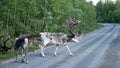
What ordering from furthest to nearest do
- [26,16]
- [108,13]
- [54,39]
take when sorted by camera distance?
[108,13]
[26,16]
[54,39]

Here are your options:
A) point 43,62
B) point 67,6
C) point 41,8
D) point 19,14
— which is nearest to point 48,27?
point 41,8

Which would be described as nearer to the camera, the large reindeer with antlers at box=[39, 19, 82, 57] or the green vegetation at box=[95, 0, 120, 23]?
the large reindeer with antlers at box=[39, 19, 82, 57]

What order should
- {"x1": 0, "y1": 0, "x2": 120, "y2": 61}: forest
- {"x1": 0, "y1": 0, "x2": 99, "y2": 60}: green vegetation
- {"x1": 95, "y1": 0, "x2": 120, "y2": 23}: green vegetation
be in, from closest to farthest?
{"x1": 0, "y1": 0, "x2": 120, "y2": 61}: forest → {"x1": 0, "y1": 0, "x2": 99, "y2": 60}: green vegetation → {"x1": 95, "y1": 0, "x2": 120, "y2": 23}: green vegetation

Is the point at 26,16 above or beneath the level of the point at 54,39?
above

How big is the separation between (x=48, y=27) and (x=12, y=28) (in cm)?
709

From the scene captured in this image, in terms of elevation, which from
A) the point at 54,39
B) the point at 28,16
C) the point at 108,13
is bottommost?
the point at 108,13

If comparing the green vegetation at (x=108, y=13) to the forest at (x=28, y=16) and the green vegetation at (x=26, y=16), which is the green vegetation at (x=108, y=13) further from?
the green vegetation at (x=26, y=16)

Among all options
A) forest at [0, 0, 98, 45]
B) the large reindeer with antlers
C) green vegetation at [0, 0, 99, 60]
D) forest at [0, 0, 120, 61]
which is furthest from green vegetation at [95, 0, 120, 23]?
the large reindeer with antlers

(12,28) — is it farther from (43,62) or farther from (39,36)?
(43,62)

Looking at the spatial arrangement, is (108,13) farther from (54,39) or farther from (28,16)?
(54,39)

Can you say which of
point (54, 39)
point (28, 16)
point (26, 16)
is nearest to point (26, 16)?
point (26, 16)

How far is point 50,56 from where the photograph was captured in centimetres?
2097

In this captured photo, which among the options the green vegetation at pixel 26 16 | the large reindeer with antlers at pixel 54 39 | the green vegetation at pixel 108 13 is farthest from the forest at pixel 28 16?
the green vegetation at pixel 108 13

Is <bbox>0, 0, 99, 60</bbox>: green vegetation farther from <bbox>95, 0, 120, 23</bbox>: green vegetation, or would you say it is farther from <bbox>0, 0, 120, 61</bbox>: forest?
<bbox>95, 0, 120, 23</bbox>: green vegetation
